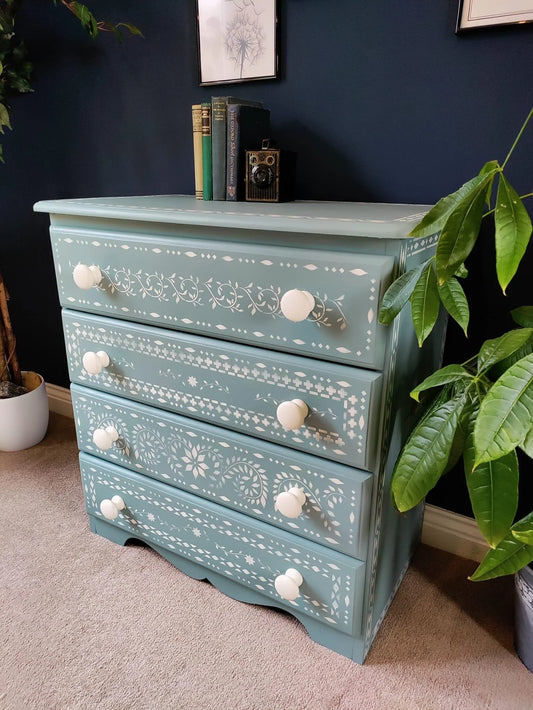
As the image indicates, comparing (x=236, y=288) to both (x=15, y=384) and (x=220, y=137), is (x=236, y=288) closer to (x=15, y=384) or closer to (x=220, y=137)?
(x=220, y=137)

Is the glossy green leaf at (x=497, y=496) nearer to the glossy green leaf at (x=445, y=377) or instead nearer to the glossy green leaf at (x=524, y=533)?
the glossy green leaf at (x=524, y=533)

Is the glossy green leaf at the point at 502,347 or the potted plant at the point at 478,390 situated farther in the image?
the glossy green leaf at the point at 502,347

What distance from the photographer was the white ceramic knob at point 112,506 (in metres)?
1.37

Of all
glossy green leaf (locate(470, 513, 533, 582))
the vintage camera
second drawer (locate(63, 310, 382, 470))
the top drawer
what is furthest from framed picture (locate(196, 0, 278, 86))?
glossy green leaf (locate(470, 513, 533, 582))

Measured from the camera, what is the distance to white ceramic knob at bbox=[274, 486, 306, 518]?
40.5 inches

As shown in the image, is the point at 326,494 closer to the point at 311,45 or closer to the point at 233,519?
the point at 233,519

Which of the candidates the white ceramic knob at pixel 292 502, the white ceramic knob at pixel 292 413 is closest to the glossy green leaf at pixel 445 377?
the white ceramic knob at pixel 292 413

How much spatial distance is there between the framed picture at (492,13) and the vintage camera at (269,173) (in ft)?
1.52

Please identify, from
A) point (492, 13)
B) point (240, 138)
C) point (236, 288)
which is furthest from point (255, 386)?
point (492, 13)

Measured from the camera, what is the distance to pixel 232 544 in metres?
1.21

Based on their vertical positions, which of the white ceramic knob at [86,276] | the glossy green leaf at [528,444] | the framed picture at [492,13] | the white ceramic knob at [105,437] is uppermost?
the framed picture at [492,13]

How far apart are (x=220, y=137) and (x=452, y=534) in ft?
4.01

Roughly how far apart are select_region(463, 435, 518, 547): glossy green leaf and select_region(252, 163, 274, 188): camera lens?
82 centimetres

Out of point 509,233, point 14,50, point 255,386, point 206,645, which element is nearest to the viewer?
→ point 509,233
